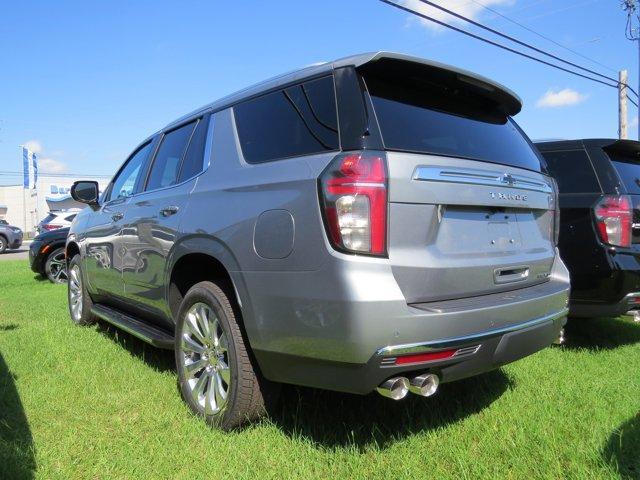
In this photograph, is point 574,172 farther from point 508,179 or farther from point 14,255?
point 14,255

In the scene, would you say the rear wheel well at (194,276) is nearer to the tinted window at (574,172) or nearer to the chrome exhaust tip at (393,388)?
the chrome exhaust tip at (393,388)

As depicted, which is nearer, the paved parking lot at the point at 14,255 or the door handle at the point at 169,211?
the door handle at the point at 169,211

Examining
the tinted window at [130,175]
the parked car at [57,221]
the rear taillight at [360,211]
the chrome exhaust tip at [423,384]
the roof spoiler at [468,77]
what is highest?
the roof spoiler at [468,77]

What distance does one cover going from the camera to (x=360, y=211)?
2.27 meters

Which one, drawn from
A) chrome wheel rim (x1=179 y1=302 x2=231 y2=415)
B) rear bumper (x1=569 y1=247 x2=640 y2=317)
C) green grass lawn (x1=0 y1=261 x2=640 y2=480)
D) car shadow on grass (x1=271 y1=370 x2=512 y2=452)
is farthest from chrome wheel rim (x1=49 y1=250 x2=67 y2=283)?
rear bumper (x1=569 y1=247 x2=640 y2=317)

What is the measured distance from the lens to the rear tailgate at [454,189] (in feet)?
7.74

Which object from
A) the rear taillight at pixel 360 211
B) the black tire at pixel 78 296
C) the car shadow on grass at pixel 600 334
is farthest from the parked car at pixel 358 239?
the black tire at pixel 78 296

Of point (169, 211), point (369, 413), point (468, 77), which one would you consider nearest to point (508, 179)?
point (468, 77)

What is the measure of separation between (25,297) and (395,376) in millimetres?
7639

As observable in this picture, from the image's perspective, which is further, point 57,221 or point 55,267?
point 57,221

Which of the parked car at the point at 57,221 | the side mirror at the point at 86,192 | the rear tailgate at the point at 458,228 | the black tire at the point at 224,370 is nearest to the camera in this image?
the rear tailgate at the point at 458,228

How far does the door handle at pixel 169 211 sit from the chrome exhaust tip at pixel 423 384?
6.17 ft

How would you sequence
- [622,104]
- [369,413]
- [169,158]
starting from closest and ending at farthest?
[369,413], [169,158], [622,104]

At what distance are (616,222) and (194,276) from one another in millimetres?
3293
